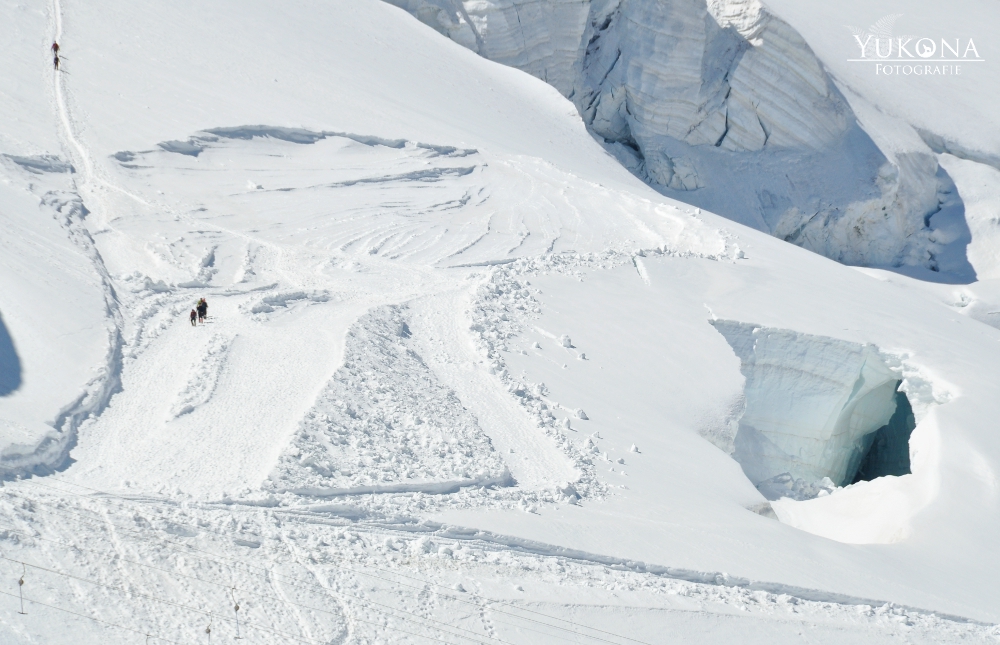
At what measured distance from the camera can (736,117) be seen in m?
27.7

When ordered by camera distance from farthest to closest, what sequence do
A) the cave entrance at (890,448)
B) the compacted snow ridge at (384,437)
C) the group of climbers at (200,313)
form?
1. the cave entrance at (890,448)
2. the group of climbers at (200,313)
3. the compacted snow ridge at (384,437)

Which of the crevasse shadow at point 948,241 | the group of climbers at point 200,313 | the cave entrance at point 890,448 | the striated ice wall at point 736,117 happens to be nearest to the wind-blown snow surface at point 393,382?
the group of climbers at point 200,313

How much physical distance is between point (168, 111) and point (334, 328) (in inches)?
352

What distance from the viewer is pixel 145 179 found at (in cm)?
1728

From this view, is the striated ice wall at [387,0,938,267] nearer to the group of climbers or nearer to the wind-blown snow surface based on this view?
the wind-blown snow surface

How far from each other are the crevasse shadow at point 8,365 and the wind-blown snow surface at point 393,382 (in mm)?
48

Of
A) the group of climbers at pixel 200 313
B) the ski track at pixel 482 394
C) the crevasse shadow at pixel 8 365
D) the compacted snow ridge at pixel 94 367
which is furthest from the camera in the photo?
the group of climbers at pixel 200 313

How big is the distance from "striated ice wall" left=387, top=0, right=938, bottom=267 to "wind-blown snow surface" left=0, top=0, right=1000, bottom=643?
4463mm

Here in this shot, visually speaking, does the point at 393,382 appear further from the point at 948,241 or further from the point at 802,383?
the point at 948,241

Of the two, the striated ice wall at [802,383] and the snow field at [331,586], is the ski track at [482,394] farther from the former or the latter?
the striated ice wall at [802,383]


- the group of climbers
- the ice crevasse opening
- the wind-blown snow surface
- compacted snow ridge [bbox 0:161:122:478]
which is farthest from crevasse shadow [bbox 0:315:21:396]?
the ice crevasse opening

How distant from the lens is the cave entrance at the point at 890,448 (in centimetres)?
1694

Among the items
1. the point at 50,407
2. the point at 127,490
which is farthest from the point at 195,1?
the point at 127,490

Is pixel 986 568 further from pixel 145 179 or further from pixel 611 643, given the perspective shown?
pixel 145 179
